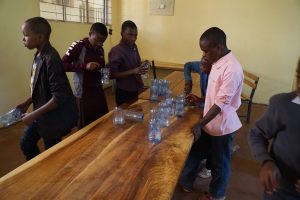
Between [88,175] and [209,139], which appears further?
[209,139]

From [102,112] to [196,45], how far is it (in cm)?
350

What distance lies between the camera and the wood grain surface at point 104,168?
93 centimetres

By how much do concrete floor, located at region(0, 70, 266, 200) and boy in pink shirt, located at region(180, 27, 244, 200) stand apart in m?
0.26

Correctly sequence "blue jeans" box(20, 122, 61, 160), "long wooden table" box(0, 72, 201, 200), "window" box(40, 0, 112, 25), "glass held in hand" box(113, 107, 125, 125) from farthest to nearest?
"window" box(40, 0, 112, 25) → "blue jeans" box(20, 122, 61, 160) → "glass held in hand" box(113, 107, 125, 125) → "long wooden table" box(0, 72, 201, 200)

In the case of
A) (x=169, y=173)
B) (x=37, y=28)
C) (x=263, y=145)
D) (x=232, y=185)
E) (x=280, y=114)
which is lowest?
(x=232, y=185)

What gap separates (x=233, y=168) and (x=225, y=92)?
142 cm

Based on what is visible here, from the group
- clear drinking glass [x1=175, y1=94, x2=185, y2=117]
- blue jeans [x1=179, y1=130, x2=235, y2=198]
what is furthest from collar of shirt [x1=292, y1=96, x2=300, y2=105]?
clear drinking glass [x1=175, y1=94, x2=185, y2=117]

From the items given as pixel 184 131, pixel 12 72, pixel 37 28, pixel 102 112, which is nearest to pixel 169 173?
pixel 184 131

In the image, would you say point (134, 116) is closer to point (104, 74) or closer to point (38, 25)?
point (104, 74)

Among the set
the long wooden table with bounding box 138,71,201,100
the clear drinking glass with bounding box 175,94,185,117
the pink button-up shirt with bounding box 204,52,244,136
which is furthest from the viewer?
the long wooden table with bounding box 138,71,201,100

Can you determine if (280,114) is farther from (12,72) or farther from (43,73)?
(12,72)

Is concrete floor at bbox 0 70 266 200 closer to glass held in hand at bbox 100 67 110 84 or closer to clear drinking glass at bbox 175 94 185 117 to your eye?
clear drinking glass at bbox 175 94 185 117

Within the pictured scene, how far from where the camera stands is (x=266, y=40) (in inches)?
187

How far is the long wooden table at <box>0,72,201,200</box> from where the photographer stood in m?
0.93
